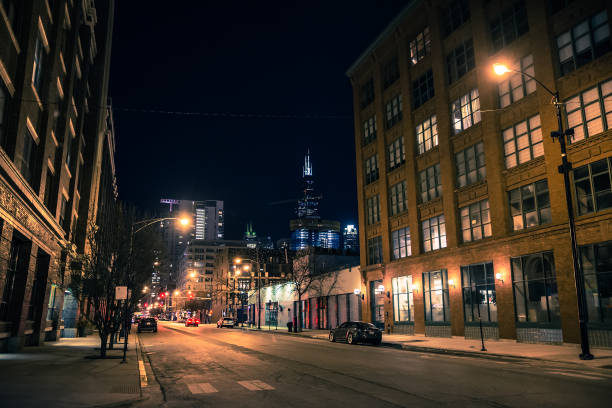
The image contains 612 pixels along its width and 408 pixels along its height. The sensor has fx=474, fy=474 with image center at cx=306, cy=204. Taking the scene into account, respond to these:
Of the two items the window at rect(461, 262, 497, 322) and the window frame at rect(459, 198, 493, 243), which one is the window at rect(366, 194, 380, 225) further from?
the window at rect(461, 262, 497, 322)

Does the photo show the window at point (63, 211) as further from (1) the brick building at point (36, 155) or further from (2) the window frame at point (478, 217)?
(2) the window frame at point (478, 217)

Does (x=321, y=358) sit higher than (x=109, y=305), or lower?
lower

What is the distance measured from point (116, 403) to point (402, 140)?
34.8 meters

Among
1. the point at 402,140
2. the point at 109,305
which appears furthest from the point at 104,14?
the point at 109,305

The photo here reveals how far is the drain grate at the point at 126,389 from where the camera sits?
10570mm

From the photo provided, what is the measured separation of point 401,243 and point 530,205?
13.6 metres

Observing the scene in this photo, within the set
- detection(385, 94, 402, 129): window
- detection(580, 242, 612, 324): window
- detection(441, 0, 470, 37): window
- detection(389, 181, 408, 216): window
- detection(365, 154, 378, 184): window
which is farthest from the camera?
detection(365, 154, 378, 184): window

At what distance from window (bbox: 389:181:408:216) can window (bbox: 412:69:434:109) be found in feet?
22.3

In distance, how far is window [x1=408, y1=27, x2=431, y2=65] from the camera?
3798cm

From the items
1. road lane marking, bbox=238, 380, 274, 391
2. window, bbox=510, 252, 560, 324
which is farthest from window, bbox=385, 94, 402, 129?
road lane marking, bbox=238, 380, 274, 391

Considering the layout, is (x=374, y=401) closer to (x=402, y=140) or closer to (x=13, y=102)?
(x=13, y=102)

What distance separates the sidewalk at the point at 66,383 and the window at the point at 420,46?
104ft

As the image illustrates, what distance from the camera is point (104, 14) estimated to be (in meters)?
51.1

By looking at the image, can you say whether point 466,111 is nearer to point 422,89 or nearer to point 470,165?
point 470,165
